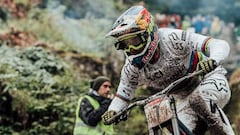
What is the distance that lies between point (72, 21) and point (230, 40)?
3.72m

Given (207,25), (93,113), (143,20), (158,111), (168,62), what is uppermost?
(143,20)

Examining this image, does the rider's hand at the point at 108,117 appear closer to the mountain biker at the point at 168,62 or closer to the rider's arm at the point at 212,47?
the mountain biker at the point at 168,62

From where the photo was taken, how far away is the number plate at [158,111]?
4.18 m

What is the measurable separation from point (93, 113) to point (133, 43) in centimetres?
241

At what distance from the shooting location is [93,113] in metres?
6.73

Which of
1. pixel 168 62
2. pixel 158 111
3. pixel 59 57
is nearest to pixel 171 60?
pixel 168 62

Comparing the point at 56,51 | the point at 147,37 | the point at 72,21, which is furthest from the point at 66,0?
the point at 147,37

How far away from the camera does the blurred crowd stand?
13062 millimetres

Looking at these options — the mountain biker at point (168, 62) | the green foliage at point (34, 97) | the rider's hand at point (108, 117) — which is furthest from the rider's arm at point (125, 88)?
the green foliage at point (34, 97)

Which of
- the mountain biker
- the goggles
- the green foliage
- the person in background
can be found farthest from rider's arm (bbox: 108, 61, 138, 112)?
the green foliage

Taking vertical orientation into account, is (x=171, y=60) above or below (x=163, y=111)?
above

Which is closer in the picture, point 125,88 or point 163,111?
point 163,111

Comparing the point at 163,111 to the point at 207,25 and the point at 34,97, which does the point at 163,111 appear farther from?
the point at 207,25

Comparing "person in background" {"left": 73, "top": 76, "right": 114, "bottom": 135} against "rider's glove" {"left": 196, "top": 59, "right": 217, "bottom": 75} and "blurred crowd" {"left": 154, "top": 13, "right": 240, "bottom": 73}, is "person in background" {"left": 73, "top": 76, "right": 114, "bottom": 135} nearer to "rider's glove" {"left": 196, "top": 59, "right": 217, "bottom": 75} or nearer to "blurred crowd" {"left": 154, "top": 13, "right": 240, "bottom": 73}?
"rider's glove" {"left": 196, "top": 59, "right": 217, "bottom": 75}
